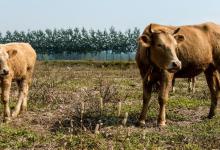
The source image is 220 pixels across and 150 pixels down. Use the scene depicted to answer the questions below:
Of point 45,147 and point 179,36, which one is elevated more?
point 179,36

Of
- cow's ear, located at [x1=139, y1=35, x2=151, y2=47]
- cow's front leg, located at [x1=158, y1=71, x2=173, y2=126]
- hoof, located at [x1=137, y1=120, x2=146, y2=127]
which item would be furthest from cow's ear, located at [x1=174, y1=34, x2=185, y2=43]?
hoof, located at [x1=137, y1=120, x2=146, y2=127]

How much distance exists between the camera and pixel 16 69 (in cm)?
1363

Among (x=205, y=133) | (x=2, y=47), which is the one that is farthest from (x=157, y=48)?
(x=2, y=47)

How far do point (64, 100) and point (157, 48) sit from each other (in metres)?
5.13

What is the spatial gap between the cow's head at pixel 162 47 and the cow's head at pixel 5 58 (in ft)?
11.8

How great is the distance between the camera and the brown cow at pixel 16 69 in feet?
40.6

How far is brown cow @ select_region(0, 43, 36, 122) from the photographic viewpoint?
12383mm

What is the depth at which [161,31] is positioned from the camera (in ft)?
37.9

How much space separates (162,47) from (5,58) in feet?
13.8

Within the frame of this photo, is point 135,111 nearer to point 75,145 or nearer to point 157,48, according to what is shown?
point 157,48

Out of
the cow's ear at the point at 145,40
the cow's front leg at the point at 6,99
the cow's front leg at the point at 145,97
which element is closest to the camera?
the cow's ear at the point at 145,40

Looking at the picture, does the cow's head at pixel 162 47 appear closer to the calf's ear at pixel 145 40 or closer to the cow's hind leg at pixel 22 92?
the calf's ear at pixel 145 40

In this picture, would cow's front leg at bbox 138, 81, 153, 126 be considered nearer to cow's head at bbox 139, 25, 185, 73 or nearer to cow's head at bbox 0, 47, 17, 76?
cow's head at bbox 139, 25, 185, 73

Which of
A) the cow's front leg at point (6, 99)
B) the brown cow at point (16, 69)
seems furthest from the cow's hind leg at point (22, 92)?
the cow's front leg at point (6, 99)
